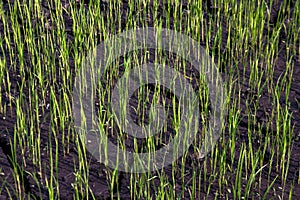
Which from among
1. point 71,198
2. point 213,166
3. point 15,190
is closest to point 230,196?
point 213,166

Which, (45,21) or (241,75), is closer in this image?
(241,75)

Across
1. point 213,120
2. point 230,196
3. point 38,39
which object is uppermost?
point 38,39

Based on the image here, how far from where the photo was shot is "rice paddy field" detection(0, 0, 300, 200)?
8.45 feet

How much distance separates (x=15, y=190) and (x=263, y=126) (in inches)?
44.2

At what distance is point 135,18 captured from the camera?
11.8 ft

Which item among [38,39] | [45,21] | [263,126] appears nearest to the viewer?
[263,126]

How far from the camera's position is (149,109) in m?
2.99

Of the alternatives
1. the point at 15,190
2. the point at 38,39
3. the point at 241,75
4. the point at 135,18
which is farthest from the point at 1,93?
the point at 241,75

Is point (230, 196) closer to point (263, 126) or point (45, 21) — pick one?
point (263, 126)

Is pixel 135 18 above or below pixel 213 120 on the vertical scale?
above

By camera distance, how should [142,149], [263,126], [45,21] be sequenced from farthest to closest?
[45,21] → [263,126] → [142,149]

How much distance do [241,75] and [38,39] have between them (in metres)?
1.02

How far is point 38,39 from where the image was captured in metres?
3.22

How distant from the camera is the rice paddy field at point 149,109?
2.57m
